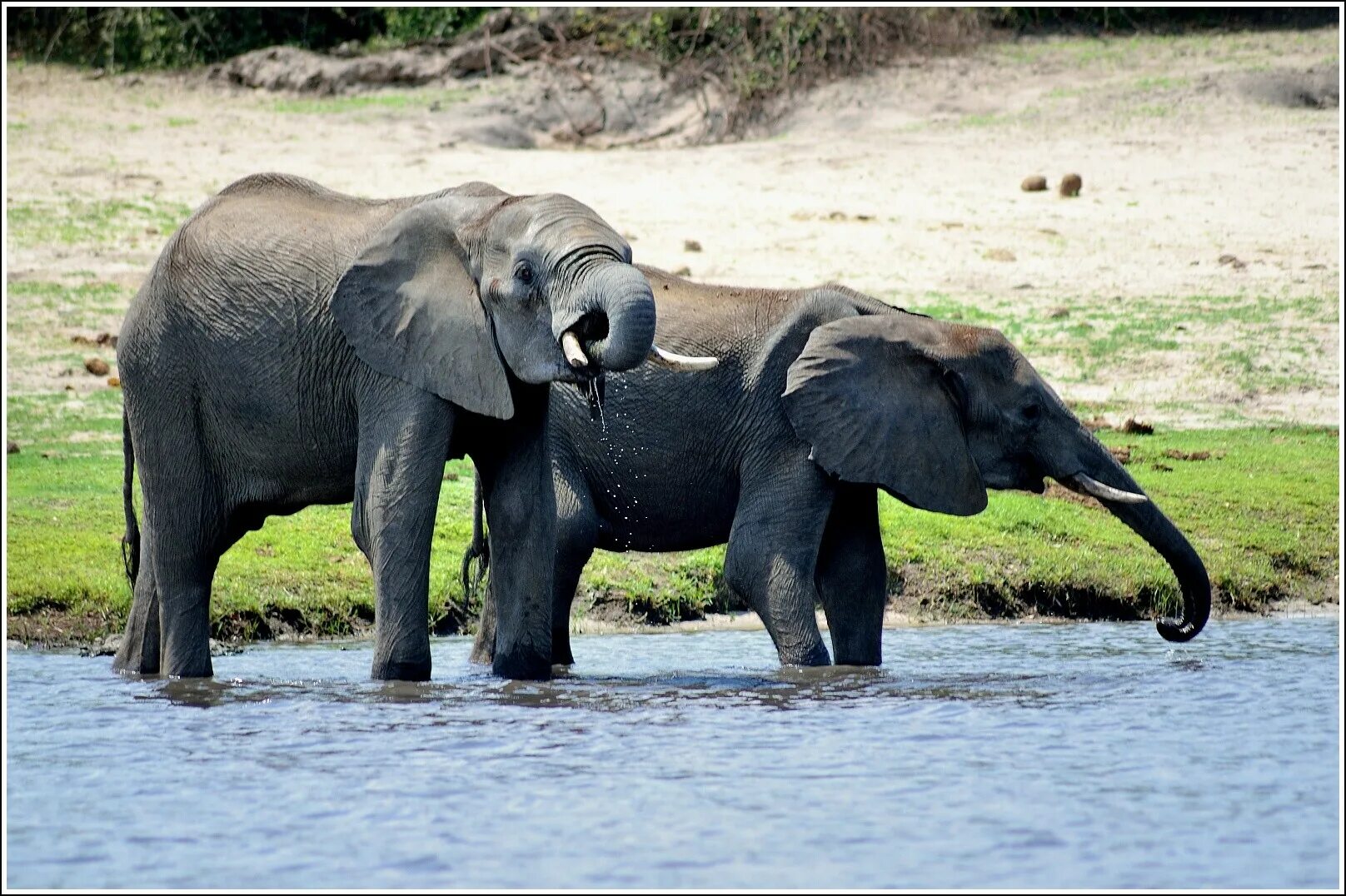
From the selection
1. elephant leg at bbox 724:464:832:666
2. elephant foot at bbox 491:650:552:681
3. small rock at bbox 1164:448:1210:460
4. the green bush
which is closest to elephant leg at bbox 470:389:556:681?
elephant foot at bbox 491:650:552:681

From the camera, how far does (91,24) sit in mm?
24172

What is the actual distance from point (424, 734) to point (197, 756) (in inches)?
30.5

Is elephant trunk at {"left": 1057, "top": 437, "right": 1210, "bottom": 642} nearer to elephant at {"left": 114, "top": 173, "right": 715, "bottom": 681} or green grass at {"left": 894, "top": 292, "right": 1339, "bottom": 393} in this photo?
elephant at {"left": 114, "top": 173, "right": 715, "bottom": 681}

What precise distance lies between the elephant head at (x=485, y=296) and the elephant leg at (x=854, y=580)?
2050mm

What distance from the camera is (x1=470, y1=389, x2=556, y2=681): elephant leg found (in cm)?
833

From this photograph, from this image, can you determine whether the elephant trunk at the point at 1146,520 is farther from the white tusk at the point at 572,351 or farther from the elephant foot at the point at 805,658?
the white tusk at the point at 572,351

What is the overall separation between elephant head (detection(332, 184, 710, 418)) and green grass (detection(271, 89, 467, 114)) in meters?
14.2

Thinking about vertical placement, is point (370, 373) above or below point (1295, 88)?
below

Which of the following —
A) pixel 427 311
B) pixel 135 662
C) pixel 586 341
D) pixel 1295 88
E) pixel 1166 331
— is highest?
pixel 1295 88

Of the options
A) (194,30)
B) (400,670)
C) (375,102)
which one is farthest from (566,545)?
(194,30)

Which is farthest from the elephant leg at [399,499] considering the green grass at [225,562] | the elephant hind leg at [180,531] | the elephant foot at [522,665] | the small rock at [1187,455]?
the small rock at [1187,455]

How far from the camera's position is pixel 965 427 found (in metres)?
9.46

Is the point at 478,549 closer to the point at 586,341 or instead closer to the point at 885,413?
the point at 885,413

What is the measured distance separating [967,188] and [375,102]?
6.89m
